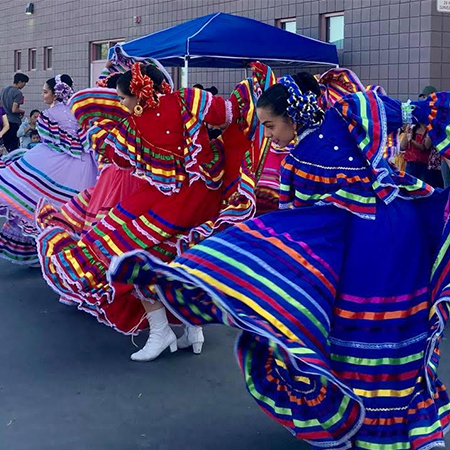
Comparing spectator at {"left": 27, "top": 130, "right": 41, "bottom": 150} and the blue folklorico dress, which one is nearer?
the blue folklorico dress

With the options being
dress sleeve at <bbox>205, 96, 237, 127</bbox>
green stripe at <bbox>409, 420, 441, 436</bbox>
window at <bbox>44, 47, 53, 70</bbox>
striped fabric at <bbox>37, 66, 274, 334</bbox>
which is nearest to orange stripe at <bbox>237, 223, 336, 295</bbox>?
green stripe at <bbox>409, 420, 441, 436</bbox>

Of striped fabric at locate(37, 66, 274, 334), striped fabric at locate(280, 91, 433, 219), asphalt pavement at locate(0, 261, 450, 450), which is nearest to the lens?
→ striped fabric at locate(280, 91, 433, 219)

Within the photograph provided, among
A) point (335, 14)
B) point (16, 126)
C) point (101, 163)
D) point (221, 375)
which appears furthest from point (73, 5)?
point (221, 375)

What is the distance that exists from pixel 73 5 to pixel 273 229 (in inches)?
642

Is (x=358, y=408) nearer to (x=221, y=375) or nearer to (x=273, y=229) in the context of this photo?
(x=273, y=229)

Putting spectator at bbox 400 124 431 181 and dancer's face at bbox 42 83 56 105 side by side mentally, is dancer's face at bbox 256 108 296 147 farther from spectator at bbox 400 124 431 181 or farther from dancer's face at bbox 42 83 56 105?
spectator at bbox 400 124 431 181

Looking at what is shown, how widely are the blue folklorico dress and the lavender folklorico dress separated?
11.9 feet

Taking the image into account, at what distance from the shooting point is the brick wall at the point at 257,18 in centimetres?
1064

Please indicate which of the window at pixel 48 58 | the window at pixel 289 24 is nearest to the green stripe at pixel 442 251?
the window at pixel 289 24

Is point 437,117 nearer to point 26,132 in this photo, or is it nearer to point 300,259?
point 300,259

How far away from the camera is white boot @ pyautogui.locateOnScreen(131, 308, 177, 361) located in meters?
4.89

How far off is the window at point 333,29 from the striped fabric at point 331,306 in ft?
29.8

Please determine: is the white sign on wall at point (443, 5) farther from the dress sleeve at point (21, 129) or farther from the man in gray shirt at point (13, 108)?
the dress sleeve at point (21, 129)

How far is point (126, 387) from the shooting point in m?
4.46
